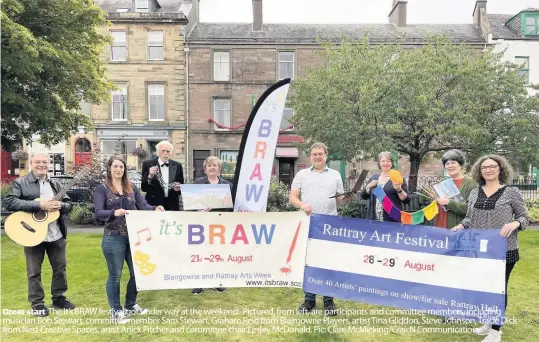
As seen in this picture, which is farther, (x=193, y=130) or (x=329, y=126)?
(x=193, y=130)

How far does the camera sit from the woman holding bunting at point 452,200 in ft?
13.4

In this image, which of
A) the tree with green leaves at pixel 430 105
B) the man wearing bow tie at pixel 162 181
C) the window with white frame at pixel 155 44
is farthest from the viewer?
the window with white frame at pixel 155 44

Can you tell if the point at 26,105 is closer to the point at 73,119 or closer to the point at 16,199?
the point at 73,119


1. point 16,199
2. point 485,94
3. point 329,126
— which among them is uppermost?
point 485,94

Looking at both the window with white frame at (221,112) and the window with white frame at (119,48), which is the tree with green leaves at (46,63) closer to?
the window with white frame at (221,112)

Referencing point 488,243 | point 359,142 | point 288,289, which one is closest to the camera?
point 488,243

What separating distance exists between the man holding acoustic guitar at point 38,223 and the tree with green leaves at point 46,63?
604 cm

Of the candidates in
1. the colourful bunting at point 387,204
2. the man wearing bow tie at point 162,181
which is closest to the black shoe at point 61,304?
the man wearing bow tie at point 162,181

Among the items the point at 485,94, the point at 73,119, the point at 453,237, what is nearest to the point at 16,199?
the point at 453,237

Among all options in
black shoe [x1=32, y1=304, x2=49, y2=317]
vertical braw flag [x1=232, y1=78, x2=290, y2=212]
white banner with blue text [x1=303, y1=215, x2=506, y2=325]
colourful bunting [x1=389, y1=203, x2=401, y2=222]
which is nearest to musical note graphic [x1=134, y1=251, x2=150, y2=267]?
vertical braw flag [x1=232, y1=78, x2=290, y2=212]

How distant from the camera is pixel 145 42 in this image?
2425cm

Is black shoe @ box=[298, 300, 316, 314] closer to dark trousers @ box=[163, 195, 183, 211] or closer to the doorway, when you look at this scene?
dark trousers @ box=[163, 195, 183, 211]

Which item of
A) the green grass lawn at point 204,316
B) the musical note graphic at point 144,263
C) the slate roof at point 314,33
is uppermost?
the slate roof at point 314,33

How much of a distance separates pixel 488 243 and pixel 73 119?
41.6ft
